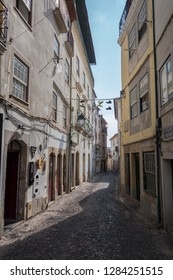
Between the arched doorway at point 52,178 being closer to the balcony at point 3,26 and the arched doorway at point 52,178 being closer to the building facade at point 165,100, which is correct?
the building facade at point 165,100

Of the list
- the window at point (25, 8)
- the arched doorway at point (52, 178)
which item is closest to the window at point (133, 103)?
the arched doorway at point (52, 178)

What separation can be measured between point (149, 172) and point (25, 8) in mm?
8308

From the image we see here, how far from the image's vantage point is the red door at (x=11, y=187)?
782cm

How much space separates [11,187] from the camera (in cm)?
795

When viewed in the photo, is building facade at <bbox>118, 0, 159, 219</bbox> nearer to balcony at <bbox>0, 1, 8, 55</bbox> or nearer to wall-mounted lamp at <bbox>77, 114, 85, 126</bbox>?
wall-mounted lamp at <bbox>77, 114, 85, 126</bbox>

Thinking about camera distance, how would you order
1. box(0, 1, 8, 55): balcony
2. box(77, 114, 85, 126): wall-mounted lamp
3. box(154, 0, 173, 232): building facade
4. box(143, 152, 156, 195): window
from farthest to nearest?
box(77, 114, 85, 126): wall-mounted lamp, box(143, 152, 156, 195): window, box(154, 0, 173, 232): building facade, box(0, 1, 8, 55): balcony

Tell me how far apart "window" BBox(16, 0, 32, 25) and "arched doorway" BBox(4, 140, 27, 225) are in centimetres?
497

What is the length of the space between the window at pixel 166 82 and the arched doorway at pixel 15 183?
5370mm

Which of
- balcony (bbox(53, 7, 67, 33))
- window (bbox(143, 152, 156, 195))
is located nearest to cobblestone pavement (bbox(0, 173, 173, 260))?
window (bbox(143, 152, 156, 195))

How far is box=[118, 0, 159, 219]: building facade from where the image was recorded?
28.0 feet

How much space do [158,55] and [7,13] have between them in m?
5.25

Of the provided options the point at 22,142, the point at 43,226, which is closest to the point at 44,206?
the point at 43,226

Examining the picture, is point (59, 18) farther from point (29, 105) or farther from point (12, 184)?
point (12, 184)

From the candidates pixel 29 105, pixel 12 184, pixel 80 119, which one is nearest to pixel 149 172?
pixel 12 184
